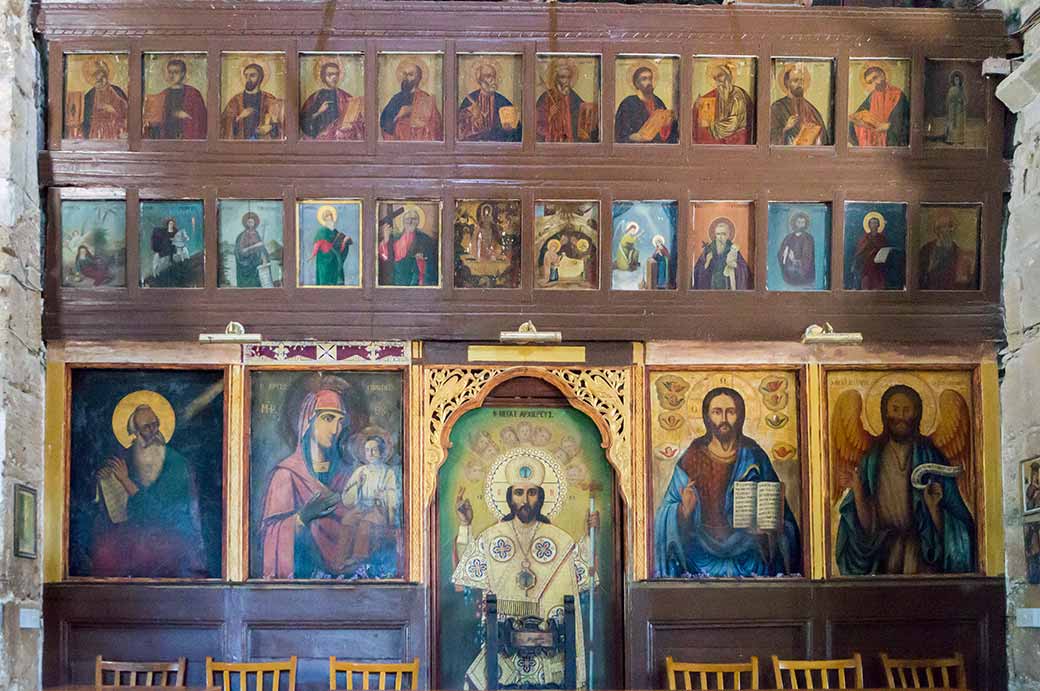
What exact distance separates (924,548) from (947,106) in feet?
9.71

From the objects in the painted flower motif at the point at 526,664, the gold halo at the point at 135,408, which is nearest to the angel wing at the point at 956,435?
the painted flower motif at the point at 526,664

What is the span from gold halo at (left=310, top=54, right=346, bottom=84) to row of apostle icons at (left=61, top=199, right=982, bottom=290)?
82 cm

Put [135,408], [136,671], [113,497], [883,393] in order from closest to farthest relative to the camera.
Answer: [136,671]
[113,497]
[135,408]
[883,393]

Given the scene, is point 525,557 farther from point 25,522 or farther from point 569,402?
point 25,522

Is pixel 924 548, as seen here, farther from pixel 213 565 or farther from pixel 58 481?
pixel 58 481

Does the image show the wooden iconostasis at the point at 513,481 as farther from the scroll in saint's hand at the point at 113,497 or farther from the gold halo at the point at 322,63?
the gold halo at the point at 322,63

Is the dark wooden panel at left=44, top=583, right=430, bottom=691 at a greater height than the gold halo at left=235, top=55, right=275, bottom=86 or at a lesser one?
lesser

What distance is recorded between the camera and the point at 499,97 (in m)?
9.53

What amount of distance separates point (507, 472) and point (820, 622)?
2.29 m

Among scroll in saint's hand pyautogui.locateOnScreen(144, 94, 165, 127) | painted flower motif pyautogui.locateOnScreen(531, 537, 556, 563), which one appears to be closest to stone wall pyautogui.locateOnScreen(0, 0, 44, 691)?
scroll in saint's hand pyautogui.locateOnScreen(144, 94, 165, 127)

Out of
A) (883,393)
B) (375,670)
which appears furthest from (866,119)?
(375,670)

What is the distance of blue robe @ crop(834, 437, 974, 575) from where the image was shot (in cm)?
957

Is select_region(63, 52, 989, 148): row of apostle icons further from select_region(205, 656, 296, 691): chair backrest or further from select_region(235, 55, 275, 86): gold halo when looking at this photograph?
select_region(205, 656, 296, 691): chair backrest

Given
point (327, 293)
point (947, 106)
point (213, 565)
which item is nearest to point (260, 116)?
point (327, 293)
